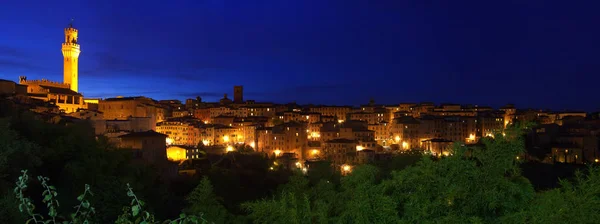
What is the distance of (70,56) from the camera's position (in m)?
48.5

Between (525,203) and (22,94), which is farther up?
(22,94)

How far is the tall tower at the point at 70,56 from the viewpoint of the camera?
4816 centimetres

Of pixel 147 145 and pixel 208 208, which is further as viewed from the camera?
pixel 147 145

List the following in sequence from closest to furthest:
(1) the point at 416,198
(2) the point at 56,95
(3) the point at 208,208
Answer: (1) the point at 416,198 < (3) the point at 208,208 < (2) the point at 56,95

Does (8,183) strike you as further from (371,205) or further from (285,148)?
(285,148)

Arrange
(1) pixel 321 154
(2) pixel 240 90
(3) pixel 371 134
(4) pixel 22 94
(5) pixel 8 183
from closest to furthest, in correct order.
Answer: (5) pixel 8 183 → (4) pixel 22 94 → (1) pixel 321 154 → (3) pixel 371 134 → (2) pixel 240 90

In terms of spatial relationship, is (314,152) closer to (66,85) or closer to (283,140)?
(283,140)

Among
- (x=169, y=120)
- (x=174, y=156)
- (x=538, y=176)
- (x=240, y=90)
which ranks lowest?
(x=538, y=176)

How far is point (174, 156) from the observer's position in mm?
34500

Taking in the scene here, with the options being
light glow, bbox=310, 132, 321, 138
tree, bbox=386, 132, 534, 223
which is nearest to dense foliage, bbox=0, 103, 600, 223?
tree, bbox=386, 132, 534, 223

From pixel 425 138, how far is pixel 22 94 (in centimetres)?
4470

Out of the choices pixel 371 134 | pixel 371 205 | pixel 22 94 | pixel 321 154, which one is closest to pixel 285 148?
pixel 321 154

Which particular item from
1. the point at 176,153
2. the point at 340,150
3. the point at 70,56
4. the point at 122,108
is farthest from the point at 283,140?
the point at 70,56

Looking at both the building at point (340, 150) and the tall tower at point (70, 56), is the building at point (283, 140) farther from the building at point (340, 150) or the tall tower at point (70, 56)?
the tall tower at point (70, 56)
